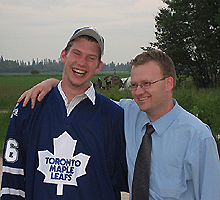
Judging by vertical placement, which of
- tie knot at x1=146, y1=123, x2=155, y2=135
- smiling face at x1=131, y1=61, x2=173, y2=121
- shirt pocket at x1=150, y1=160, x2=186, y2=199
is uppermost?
smiling face at x1=131, y1=61, x2=173, y2=121

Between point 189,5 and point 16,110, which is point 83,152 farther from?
point 189,5

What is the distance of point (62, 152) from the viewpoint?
242 cm

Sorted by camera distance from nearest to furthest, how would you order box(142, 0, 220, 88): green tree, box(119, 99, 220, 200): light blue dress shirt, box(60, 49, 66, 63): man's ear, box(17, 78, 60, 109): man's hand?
box(119, 99, 220, 200): light blue dress shirt → box(17, 78, 60, 109): man's hand → box(60, 49, 66, 63): man's ear → box(142, 0, 220, 88): green tree

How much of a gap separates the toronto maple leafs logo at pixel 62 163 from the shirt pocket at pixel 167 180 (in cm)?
58

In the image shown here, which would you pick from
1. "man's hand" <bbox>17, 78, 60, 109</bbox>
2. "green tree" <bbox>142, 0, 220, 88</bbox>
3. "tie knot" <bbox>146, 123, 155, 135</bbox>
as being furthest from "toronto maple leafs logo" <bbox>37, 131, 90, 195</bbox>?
"green tree" <bbox>142, 0, 220, 88</bbox>

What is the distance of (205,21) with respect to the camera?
21422mm

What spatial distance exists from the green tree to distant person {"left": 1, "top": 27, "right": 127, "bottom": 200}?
61.6 ft

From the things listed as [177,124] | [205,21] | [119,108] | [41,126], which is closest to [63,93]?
[41,126]

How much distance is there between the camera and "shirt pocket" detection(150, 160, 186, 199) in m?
2.25

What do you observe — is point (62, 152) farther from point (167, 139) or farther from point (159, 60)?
point (159, 60)

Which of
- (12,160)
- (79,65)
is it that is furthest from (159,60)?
(12,160)

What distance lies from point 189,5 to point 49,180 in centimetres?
2234

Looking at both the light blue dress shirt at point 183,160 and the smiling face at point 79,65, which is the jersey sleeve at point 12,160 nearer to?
the smiling face at point 79,65

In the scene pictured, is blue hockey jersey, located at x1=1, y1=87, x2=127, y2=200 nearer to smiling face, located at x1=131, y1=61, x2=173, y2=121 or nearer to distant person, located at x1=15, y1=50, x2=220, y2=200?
distant person, located at x1=15, y1=50, x2=220, y2=200
